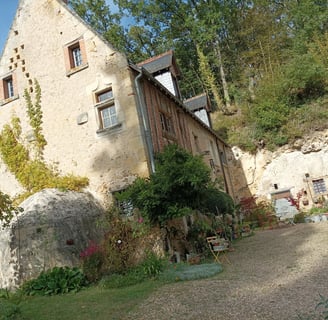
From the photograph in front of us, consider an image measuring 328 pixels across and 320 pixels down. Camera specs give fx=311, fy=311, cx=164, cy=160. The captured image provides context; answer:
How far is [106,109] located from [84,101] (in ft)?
2.91

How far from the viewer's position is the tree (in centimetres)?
802

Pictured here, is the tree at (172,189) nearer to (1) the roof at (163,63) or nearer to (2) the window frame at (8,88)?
(1) the roof at (163,63)

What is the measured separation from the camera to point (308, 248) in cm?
844

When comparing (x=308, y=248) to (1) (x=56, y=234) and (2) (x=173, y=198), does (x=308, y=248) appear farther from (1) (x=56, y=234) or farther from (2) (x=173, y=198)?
(1) (x=56, y=234)

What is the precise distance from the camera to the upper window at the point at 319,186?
17.8 m

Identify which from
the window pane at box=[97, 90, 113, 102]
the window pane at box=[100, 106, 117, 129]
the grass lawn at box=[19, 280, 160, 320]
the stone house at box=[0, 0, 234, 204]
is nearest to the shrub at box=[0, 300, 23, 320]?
the grass lawn at box=[19, 280, 160, 320]

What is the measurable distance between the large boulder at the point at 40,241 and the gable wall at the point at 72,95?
1736 mm

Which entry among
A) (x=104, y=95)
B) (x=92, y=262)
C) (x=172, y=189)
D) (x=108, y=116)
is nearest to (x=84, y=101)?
(x=104, y=95)

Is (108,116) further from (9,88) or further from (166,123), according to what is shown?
(9,88)

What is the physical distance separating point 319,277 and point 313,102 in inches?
697

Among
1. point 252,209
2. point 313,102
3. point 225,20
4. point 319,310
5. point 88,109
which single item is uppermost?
point 225,20

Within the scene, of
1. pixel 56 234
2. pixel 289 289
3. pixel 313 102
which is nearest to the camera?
pixel 289 289

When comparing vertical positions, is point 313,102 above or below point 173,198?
above

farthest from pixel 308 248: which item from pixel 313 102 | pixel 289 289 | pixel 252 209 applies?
pixel 313 102
